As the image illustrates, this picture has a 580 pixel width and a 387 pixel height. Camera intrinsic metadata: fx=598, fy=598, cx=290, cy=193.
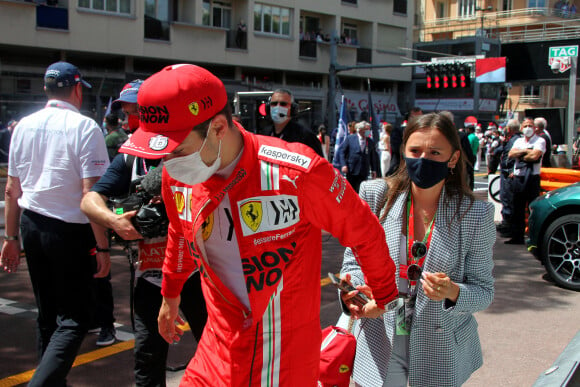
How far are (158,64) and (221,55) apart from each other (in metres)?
3.52

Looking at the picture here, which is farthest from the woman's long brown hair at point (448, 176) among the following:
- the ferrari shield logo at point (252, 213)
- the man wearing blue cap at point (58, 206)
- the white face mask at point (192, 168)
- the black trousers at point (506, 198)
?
the black trousers at point (506, 198)

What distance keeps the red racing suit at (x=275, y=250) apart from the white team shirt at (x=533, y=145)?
7910 mm

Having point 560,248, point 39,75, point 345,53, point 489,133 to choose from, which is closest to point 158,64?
point 39,75

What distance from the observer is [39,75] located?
26516mm

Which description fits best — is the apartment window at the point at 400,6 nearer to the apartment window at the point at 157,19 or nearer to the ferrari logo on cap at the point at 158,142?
the apartment window at the point at 157,19

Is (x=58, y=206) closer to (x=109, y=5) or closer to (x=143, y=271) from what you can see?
(x=143, y=271)

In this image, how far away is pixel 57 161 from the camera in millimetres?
3512

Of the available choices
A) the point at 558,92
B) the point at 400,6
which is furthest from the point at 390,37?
the point at 558,92

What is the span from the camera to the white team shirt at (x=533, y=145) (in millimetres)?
9297

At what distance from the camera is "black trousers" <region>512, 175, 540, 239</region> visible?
9.30m

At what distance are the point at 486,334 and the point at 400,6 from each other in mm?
42159

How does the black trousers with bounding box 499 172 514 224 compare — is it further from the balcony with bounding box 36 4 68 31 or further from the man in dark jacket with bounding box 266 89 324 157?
the balcony with bounding box 36 4 68 31

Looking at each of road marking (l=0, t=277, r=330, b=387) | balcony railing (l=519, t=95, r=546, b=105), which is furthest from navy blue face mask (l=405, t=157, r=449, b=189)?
balcony railing (l=519, t=95, r=546, b=105)

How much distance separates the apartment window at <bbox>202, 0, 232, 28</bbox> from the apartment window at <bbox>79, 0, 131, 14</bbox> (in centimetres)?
486
